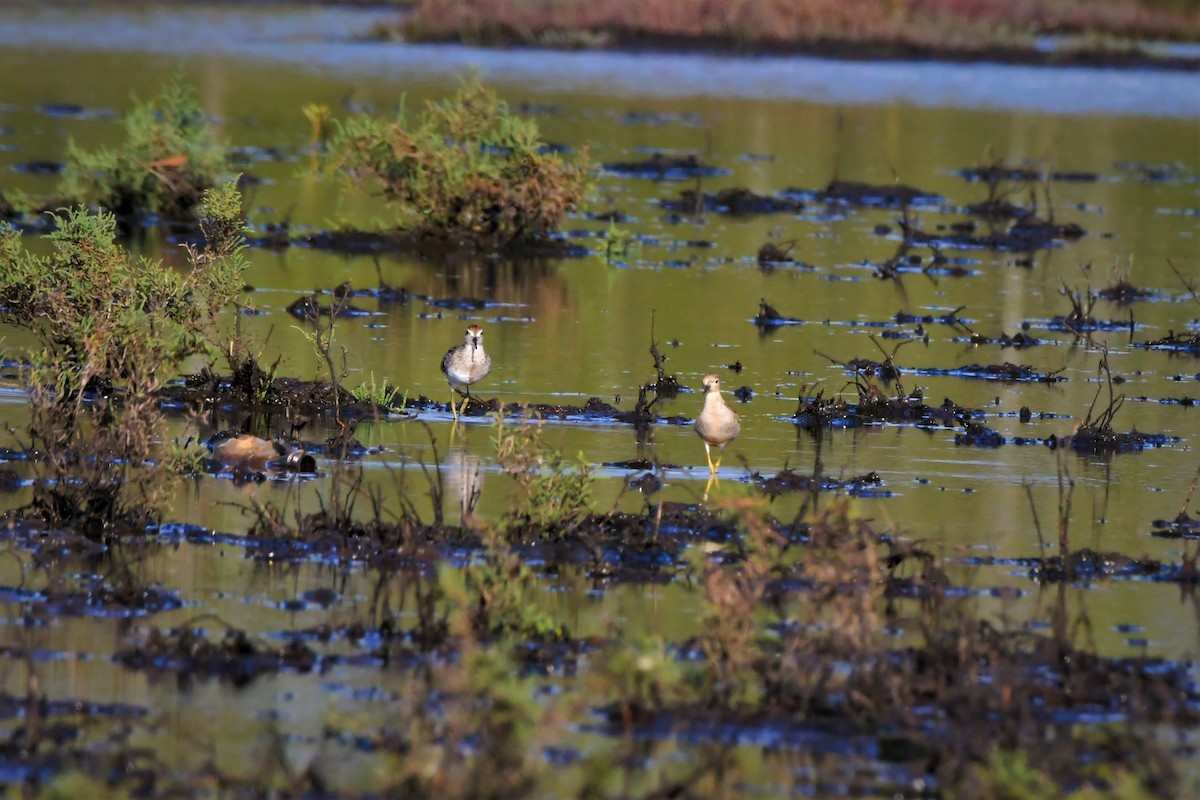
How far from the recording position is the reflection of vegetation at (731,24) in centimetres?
5372

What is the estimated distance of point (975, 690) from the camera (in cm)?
687

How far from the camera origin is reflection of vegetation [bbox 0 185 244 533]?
8.91 meters

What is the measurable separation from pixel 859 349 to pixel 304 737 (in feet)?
30.4

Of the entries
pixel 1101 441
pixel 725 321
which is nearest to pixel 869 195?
pixel 725 321

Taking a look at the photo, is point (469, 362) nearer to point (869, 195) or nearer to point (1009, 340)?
point (1009, 340)

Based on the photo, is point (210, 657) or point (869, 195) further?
point (869, 195)

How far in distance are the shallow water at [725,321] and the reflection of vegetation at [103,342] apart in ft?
1.25

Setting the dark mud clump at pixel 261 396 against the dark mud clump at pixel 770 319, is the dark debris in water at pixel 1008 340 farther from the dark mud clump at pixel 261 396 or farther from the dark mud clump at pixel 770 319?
the dark mud clump at pixel 261 396

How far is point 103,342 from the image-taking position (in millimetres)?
10047

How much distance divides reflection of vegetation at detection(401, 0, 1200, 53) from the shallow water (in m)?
10.3

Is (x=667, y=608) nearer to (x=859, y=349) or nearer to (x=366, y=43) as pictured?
(x=859, y=349)

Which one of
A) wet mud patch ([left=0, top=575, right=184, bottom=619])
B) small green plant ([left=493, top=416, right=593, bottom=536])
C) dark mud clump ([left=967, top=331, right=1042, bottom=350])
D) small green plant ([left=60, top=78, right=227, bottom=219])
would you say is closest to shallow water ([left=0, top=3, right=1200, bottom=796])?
wet mud patch ([left=0, top=575, right=184, bottom=619])

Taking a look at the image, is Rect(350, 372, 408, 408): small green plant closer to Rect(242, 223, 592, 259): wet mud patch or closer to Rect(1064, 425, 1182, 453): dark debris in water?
Rect(1064, 425, 1182, 453): dark debris in water

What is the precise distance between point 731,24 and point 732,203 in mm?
30752
